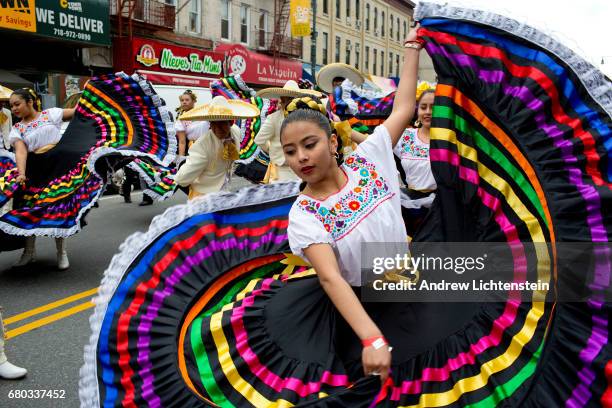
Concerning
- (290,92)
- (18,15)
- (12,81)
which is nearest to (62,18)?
(18,15)

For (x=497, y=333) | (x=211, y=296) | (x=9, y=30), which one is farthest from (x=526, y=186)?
(x=9, y=30)

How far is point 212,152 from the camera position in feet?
18.3

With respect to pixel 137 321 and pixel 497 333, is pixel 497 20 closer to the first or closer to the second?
pixel 497 333

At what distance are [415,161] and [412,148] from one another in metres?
0.11

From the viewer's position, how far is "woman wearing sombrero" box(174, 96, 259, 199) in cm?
545

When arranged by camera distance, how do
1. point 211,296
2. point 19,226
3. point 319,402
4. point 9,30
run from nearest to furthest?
point 319,402
point 211,296
point 19,226
point 9,30

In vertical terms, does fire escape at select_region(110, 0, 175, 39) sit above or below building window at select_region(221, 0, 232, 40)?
below

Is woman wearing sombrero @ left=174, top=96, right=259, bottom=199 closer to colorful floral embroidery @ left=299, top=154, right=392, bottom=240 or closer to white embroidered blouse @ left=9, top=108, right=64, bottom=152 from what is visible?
white embroidered blouse @ left=9, top=108, right=64, bottom=152

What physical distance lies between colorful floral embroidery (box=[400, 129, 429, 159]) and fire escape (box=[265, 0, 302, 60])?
2751 cm

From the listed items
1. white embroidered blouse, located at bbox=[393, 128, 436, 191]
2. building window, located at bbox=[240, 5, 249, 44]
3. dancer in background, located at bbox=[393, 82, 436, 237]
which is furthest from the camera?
building window, located at bbox=[240, 5, 249, 44]

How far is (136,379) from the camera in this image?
7.91 ft

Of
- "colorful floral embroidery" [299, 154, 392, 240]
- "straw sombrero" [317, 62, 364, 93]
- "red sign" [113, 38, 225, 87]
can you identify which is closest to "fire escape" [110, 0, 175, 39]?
"red sign" [113, 38, 225, 87]

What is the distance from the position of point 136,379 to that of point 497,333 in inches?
54.8

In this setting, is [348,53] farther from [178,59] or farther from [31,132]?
[31,132]
